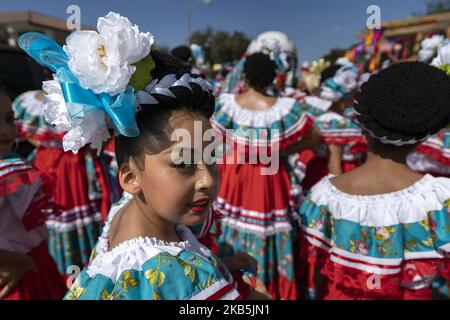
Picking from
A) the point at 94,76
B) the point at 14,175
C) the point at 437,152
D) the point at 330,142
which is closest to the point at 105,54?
the point at 94,76

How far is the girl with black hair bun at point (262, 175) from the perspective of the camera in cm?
310

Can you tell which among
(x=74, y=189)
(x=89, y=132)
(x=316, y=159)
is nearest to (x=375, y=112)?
(x=89, y=132)

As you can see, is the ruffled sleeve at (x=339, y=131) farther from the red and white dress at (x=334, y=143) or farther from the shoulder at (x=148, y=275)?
the shoulder at (x=148, y=275)

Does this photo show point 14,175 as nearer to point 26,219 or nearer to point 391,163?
point 26,219

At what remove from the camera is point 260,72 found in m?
3.29

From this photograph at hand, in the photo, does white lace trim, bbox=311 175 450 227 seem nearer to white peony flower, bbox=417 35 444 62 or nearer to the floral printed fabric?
the floral printed fabric

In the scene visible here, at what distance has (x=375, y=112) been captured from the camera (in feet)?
5.47

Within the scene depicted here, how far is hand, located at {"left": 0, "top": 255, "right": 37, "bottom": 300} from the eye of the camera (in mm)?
1711

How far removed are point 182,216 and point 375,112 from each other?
1.04m

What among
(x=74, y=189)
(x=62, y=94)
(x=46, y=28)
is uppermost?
(x=46, y=28)

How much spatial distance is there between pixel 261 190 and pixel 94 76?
2312mm

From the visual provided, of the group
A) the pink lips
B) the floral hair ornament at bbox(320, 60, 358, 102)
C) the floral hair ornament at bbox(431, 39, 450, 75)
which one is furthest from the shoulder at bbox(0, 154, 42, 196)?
the floral hair ornament at bbox(320, 60, 358, 102)

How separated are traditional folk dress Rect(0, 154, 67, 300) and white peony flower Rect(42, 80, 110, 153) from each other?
79 centimetres

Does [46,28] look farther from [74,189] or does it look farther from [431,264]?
[431,264]
